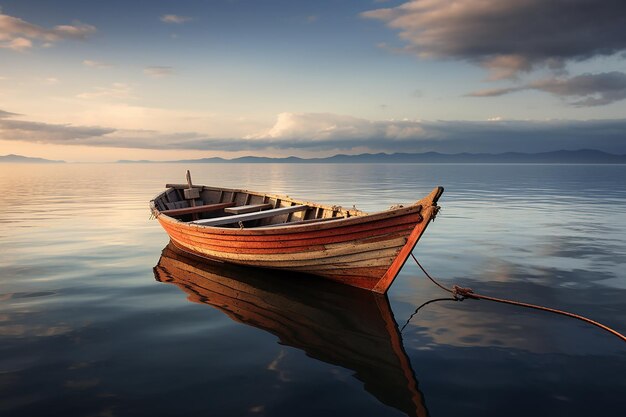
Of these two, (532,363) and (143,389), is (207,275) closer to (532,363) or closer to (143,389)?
(143,389)

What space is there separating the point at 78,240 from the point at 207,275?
945 cm

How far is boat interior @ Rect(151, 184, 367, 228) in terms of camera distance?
1434cm

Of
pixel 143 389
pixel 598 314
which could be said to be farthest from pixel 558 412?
pixel 143 389

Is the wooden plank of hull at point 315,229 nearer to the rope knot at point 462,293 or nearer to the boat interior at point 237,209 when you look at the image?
the boat interior at point 237,209

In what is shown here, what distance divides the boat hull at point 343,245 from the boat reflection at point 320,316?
576 millimetres

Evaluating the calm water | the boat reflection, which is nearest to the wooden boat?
the boat reflection

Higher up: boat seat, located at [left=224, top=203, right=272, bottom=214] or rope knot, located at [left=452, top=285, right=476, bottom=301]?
boat seat, located at [left=224, top=203, right=272, bottom=214]

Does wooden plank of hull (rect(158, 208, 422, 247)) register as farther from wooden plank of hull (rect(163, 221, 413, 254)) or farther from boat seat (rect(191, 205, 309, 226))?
boat seat (rect(191, 205, 309, 226))

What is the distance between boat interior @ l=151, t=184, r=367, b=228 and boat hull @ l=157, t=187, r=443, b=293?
5.15 ft

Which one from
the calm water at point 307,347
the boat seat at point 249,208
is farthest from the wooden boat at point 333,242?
the boat seat at point 249,208

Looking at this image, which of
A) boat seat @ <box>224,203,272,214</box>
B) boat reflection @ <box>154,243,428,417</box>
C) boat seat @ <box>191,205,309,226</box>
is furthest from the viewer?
boat seat @ <box>224,203,272,214</box>

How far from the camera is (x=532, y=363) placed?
23.7ft

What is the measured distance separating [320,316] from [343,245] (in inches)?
84.2

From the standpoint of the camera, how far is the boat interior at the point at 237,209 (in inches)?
564
